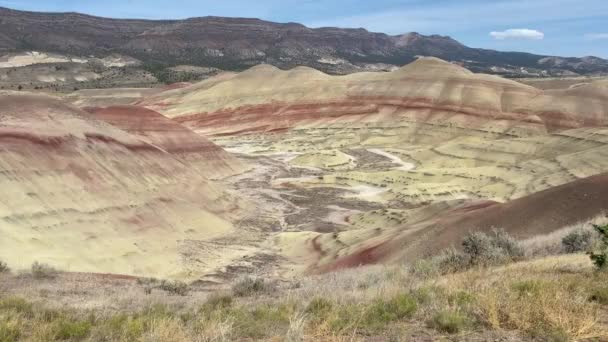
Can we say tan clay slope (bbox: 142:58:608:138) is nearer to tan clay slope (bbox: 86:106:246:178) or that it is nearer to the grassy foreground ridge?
tan clay slope (bbox: 86:106:246:178)

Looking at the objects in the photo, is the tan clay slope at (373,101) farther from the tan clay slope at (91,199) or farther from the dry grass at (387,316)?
the dry grass at (387,316)

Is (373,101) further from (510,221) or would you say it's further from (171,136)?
(510,221)

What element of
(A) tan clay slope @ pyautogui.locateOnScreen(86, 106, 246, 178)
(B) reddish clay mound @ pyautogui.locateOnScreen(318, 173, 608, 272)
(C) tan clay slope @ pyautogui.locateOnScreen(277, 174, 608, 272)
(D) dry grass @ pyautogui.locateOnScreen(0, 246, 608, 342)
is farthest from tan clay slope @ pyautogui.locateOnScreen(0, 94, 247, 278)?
(D) dry grass @ pyautogui.locateOnScreen(0, 246, 608, 342)

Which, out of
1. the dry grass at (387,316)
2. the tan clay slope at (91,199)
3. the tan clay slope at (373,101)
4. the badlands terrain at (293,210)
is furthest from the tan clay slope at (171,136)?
the tan clay slope at (373,101)

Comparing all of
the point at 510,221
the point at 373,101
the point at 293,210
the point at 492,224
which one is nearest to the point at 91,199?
the point at 293,210

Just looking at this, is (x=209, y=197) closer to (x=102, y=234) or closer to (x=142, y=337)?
(x=102, y=234)

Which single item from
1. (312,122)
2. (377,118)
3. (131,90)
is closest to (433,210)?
(377,118)
